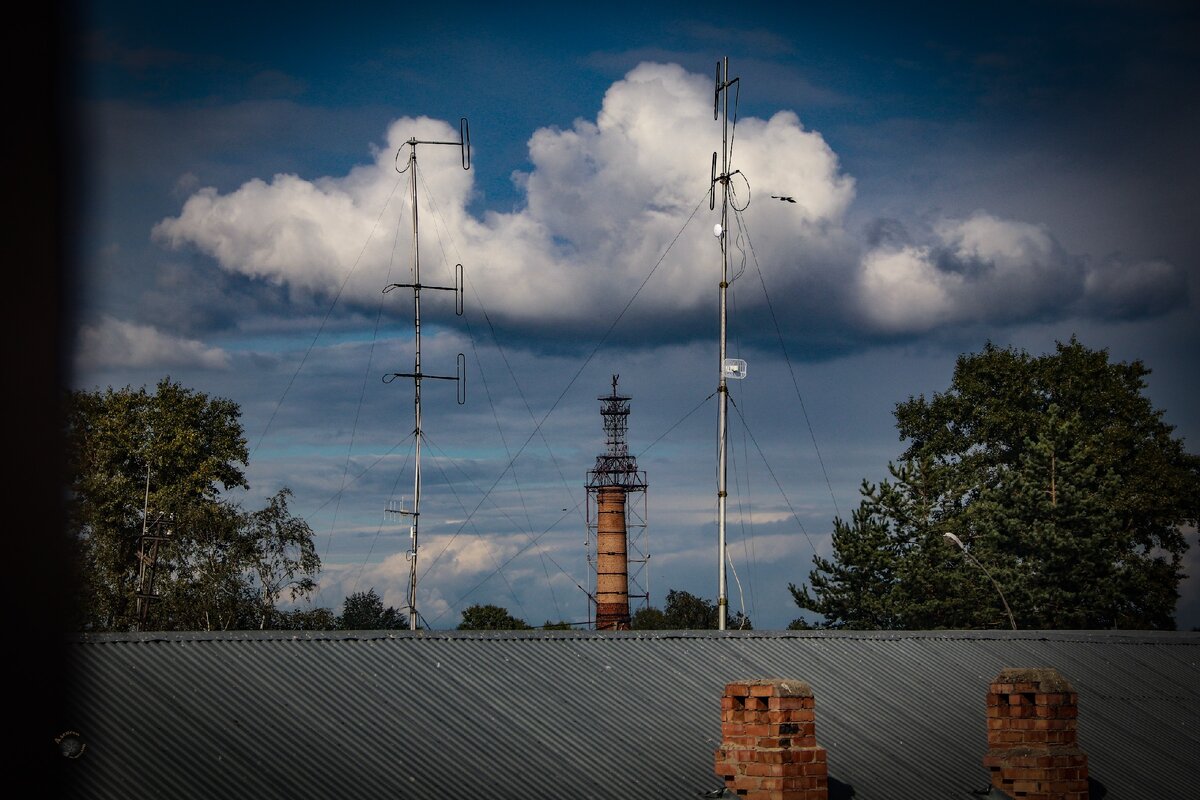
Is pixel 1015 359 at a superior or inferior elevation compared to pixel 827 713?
superior

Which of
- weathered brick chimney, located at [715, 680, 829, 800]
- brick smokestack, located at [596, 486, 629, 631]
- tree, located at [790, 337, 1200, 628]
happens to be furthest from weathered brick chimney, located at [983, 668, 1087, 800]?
brick smokestack, located at [596, 486, 629, 631]

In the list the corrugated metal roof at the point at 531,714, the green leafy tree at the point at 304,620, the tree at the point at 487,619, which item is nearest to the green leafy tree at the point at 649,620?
the tree at the point at 487,619

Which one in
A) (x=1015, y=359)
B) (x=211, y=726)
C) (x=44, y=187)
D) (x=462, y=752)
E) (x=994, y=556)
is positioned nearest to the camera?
(x=211, y=726)

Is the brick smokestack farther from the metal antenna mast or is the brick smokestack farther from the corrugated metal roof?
the corrugated metal roof

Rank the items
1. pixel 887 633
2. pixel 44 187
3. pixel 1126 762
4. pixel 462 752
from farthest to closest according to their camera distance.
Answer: pixel 887 633
pixel 1126 762
pixel 44 187
pixel 462 752

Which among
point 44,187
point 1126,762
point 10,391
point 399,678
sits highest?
point 44,187

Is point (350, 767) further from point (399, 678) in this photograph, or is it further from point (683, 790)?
point (683, 790)

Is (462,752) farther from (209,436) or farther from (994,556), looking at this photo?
(209,436)

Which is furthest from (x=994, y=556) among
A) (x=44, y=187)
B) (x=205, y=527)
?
(x=44, y=187)

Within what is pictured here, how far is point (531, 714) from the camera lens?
1593 cm

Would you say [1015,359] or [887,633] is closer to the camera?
[887,633]

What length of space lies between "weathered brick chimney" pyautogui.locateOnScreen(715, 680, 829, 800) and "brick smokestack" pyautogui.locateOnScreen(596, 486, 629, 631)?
149 feet

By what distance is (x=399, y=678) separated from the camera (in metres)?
15.8

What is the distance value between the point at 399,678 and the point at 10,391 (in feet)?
19.7
